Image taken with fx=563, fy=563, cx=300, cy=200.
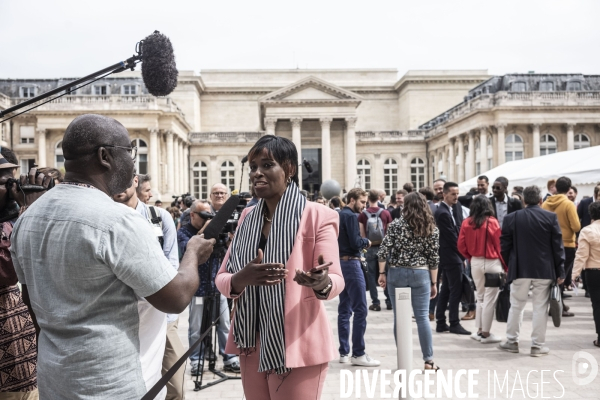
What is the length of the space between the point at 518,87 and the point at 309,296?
49.3 meters

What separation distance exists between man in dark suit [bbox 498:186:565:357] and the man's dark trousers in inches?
57.5

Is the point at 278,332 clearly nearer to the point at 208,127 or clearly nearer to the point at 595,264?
the point at 595,264

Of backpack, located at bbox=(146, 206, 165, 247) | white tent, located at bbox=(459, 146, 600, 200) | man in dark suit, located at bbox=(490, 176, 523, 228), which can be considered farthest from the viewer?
white tent, located at bbox=(459, 146, 600, 200)

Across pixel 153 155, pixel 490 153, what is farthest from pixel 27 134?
pixel 490 153

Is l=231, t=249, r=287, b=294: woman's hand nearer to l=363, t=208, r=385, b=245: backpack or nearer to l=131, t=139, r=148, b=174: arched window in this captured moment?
l=363, t=208, r=385, b=245: backpack

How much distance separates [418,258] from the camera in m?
6.40

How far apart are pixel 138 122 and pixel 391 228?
134 feet

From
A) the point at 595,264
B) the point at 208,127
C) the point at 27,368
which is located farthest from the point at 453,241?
the point at 208,127

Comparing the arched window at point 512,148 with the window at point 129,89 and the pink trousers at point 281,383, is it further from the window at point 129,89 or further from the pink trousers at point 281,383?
the pink trousers at point 281,383

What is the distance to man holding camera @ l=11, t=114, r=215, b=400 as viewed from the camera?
6.36ft

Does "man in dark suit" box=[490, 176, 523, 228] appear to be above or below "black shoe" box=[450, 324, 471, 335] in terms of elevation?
above

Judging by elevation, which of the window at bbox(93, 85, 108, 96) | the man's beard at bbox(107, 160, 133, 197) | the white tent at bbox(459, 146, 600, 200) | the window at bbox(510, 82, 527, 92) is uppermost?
the window at bbox(93, 85, 108, 96)

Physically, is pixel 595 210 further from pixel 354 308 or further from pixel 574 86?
pixel 574 86

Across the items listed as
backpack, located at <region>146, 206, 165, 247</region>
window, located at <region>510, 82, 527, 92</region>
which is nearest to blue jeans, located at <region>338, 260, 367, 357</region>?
backpack, located at <region>146, 206, 165, 247</region>
